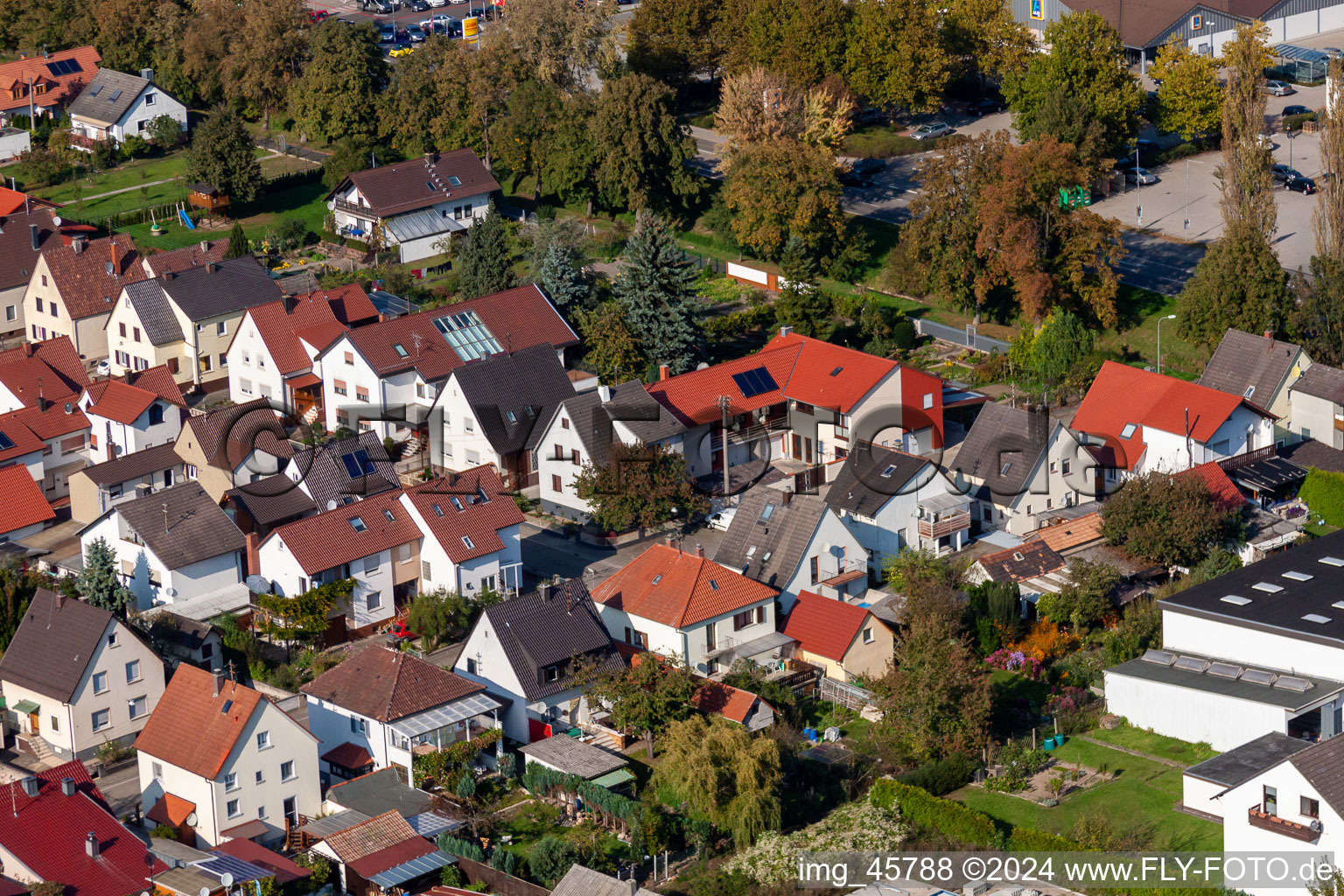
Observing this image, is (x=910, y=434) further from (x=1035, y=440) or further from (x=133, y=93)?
(x=133, y=93)

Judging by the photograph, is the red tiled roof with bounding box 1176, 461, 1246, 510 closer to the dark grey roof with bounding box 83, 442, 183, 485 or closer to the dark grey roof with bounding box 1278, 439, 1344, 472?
the dark grey roof with bounding box 1278, 439, 1344, 472

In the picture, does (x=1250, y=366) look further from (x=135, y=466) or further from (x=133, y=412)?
(x=133, y=412)

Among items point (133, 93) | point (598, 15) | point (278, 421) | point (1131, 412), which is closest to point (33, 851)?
point (278, 421)

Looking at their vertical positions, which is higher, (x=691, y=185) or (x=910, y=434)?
(x=691, y=185)

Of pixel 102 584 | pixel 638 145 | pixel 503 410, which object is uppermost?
pixel 638 145

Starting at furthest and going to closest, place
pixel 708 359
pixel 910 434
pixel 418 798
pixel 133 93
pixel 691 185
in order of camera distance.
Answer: pixel 133 93
pixel 691 185
pixel 708 359
pixel 910 434
pixel 418 798

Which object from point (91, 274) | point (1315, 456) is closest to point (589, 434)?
point (1315, 456)
